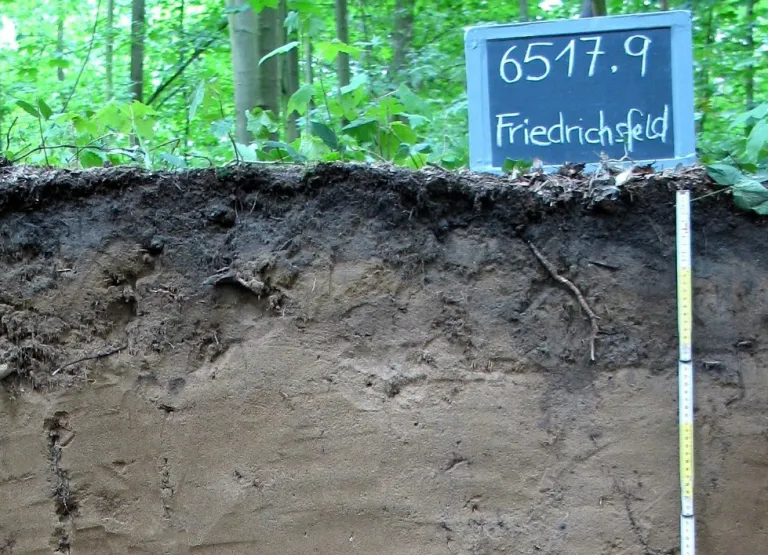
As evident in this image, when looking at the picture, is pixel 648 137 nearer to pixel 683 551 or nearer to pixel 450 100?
pixel 683 551

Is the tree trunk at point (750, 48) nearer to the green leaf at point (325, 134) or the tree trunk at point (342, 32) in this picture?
the tree trunk at point (342, 32)

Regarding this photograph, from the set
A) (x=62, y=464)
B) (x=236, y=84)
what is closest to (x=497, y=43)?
(x=62, y=464)

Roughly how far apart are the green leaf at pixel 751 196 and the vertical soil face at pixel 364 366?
68 millimetres

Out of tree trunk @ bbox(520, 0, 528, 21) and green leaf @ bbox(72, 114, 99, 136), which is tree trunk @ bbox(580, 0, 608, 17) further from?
green leaf @ bbox(72, 114, 99, 136)

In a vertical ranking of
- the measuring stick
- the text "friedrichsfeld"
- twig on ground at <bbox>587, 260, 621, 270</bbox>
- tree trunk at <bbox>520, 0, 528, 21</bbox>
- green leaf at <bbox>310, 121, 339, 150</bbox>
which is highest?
tree trunk at <bbox>520, 0, 528, 21</bbox>

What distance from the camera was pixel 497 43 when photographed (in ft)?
8.73

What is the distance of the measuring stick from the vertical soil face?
0.20ft

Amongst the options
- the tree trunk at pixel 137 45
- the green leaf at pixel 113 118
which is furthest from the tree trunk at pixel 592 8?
→ the tree trunk at pixel 137 45

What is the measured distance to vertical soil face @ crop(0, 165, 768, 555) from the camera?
241 cm

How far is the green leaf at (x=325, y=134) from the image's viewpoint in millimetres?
2875

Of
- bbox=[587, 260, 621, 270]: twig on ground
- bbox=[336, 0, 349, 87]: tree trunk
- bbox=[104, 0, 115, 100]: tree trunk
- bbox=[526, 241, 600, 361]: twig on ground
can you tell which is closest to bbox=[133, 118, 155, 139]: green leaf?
bbox=[526, 241, 600, 361]: twig on ground

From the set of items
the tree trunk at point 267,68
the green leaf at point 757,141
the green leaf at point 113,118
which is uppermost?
the tree trunk at point 267,68

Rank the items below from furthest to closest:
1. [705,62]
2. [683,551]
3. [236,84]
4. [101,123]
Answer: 1. [705,62]
2. [236,84]
3. [101,123]
4. [683,551]

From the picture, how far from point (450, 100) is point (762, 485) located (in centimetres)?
494
